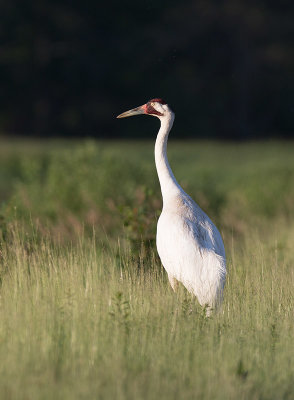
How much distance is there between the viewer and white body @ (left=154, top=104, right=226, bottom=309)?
5648mm

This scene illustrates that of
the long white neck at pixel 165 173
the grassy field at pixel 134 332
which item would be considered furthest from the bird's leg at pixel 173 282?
the long white neck at pixel 165 173

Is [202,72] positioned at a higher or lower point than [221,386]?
higher

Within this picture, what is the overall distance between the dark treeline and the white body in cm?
2390

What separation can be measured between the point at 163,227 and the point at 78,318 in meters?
1.43

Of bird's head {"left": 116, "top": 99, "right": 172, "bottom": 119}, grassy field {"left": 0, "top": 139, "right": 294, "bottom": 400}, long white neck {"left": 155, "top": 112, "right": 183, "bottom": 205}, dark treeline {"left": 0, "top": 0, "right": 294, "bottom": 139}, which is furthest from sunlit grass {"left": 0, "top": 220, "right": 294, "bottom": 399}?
dark treeline {"left": 0, "top": 0, "right": 294, "bottom": 139}

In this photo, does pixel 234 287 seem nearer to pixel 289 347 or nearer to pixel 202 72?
pixel 289 347

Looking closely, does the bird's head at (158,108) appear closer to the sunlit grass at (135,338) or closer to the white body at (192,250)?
the white body at (192,250)

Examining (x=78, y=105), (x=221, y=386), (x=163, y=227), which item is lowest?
(x=221, y=386)

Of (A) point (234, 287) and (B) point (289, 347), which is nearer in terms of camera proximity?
(B) point (289, 347)

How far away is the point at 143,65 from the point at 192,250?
26.9 meters

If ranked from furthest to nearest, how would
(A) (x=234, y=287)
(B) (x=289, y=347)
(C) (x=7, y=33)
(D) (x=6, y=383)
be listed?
(C) (x=7, y=33)
(A) (x=234, y=287)
(B) (x=289, y=347)
(D) (x=6, y=383)

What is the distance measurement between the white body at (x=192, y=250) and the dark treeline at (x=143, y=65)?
23.9m

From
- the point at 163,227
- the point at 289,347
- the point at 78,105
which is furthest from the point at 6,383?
the point at 78,105

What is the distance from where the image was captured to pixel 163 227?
6.04 metres
